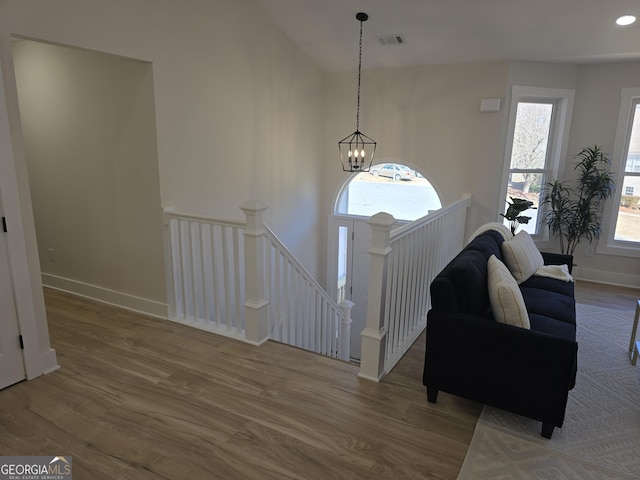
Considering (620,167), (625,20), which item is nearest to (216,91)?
(625,20)

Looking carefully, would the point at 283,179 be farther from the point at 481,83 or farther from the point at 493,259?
the point at 493,259

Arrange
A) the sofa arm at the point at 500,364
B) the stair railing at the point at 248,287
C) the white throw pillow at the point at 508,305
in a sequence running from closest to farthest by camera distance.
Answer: the sofa arm at the point at 500,364 → the white throw pillow at the point at 508,305 → the stair railing at the point at 248,287

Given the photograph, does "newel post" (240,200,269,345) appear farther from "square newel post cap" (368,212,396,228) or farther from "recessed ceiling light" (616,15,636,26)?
"recessed ceiling light" (616,15,636,26)

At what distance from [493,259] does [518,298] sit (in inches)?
23.5

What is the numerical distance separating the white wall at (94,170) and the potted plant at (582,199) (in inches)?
184

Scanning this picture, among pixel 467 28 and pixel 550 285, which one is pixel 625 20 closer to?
pixel 467 28

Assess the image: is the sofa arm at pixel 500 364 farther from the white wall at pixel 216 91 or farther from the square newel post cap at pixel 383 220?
the white wall at pixel 216 91

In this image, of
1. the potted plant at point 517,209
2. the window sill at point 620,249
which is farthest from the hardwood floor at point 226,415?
the window sill at point 620,249

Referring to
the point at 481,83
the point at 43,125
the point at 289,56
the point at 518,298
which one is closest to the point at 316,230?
the point at 289,56

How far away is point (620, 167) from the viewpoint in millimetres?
5184

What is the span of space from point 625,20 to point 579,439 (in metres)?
3.81

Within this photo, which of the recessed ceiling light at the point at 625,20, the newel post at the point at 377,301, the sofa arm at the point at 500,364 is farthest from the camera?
the recessed ceiling light at the point at 625,20

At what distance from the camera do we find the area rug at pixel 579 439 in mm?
2094

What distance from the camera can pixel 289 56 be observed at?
5215 mm
